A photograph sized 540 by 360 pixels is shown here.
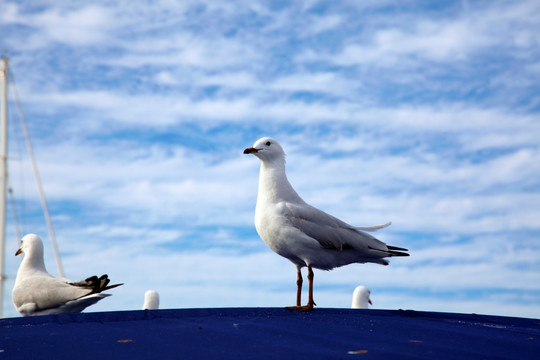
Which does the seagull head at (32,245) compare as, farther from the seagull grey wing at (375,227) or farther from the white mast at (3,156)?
the white mast at (3,156)

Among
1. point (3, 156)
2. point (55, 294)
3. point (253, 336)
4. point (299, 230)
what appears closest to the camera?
point (253, 336)

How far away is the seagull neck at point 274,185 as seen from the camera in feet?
32.5

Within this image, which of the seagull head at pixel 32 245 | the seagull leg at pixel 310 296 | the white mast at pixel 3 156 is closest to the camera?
the seagull leg at pixel 310 296

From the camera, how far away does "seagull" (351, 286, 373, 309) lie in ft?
51.9

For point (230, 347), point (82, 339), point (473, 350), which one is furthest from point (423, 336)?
point (82, 339)

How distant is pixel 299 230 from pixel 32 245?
6118mm

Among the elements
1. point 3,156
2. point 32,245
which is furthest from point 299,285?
point 3,156

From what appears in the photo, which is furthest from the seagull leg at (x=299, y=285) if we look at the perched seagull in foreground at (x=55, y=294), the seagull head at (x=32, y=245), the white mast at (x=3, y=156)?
the white mast at (x=3, y=156)

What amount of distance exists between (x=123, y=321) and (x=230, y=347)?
1.76 meters

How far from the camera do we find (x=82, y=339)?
21.0ft

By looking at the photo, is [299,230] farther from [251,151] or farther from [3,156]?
[3,156]

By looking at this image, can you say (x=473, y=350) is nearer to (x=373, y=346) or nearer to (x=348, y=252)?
(x=373, y=346)

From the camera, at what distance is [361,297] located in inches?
625

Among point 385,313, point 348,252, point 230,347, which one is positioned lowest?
point 230,347
